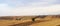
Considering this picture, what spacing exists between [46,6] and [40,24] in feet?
0.51

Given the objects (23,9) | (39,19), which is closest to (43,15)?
(39,19)

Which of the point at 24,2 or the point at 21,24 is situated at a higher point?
the point at 24,2

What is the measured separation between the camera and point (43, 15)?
77cm

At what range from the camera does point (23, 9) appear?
2.63 ft

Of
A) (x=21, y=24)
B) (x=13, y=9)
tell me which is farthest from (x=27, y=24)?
(x=13, y=9)

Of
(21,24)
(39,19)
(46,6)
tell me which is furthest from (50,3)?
(21,24)

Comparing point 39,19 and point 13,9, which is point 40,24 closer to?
point 39,19

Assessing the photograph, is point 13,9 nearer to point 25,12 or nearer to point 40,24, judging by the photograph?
point 25,12

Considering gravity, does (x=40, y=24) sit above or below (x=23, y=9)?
below

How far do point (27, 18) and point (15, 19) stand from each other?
9 cm

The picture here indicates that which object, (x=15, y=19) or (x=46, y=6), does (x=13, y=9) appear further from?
(x=46, y=6)

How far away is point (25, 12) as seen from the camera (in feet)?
2.57

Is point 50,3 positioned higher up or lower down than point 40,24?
higher up

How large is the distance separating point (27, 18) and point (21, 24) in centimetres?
6
